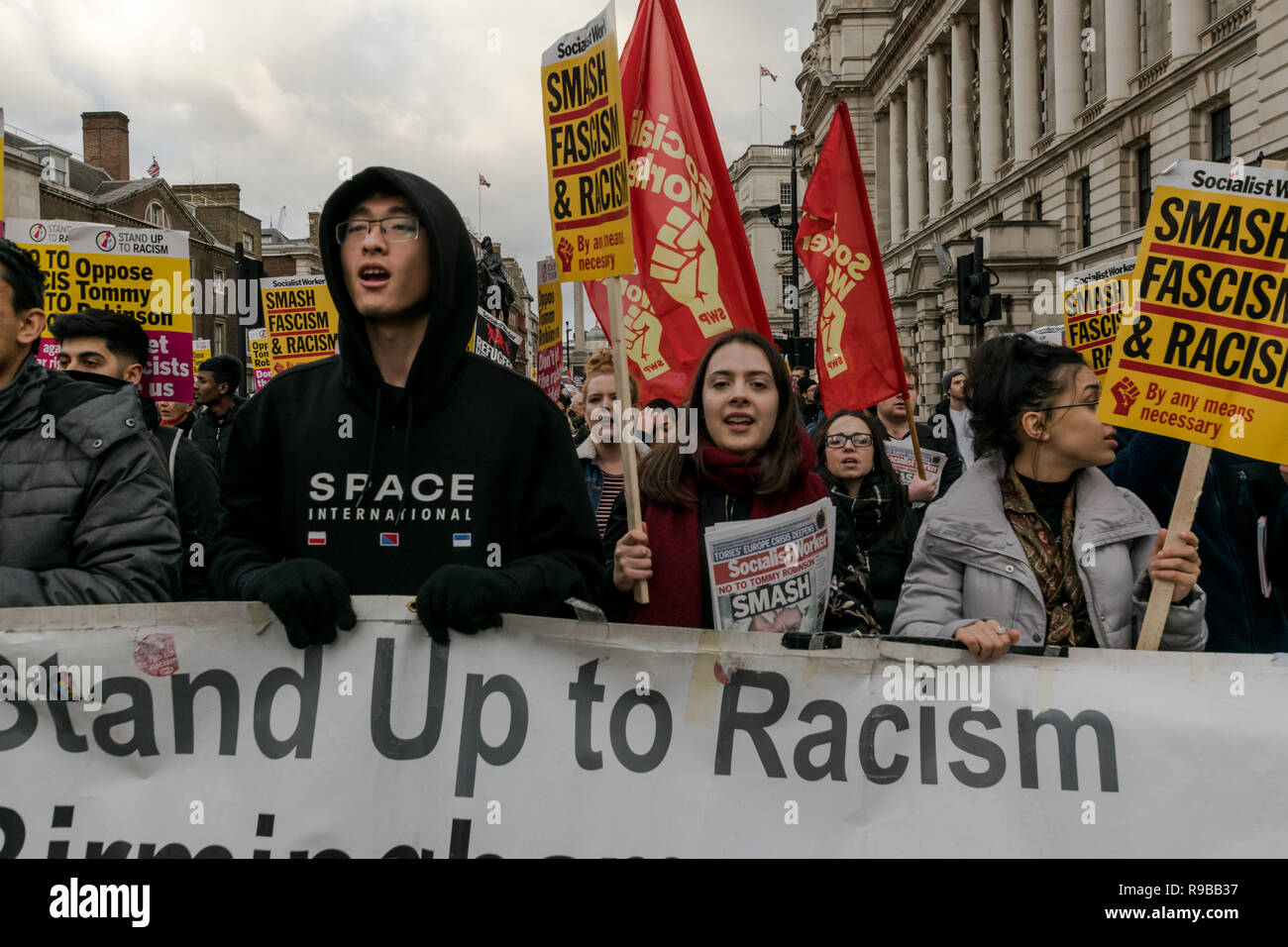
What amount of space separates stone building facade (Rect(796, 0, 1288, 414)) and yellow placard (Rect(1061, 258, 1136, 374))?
2833 mm

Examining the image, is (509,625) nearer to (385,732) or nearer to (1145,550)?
(385,732)

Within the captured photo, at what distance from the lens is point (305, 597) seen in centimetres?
237

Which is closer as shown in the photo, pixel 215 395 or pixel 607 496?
pixel 607 496

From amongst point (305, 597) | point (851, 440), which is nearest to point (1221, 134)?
point (851, 440)

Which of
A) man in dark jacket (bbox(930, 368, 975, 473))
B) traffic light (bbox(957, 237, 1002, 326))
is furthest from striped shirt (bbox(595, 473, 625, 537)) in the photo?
traffic light (bbox(957, 237, 1002, 326))

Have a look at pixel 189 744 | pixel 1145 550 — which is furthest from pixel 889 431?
pixel 189 744

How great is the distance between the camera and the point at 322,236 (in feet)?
8.84

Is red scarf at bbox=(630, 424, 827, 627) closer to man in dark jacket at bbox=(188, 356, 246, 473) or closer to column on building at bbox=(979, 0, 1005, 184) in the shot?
man in dark jacket at bbox=(188, 356, 246, 473)

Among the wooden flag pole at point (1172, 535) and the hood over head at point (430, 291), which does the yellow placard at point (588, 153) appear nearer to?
the hood over head at point (430, 291)

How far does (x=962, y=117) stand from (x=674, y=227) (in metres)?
46.9

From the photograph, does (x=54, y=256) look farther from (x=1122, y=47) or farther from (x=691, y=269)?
(x=1122, y=47)

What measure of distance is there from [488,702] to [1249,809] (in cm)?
171

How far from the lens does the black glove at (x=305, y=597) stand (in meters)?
2.36

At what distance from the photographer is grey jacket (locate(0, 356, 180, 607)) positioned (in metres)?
2.65
